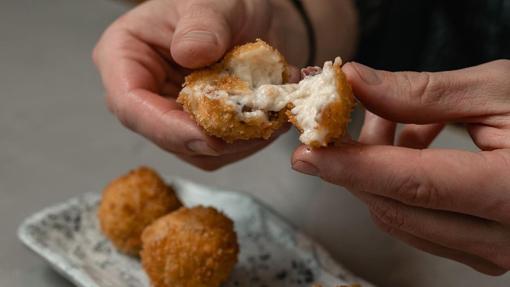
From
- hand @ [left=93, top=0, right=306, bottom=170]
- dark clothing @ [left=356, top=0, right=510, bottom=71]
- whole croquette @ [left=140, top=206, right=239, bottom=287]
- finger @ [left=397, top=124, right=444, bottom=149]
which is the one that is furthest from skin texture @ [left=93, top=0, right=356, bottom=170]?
dark clothing @ [left=356, top=0, right=510, bottom=71]

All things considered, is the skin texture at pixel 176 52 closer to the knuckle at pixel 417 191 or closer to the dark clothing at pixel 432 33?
the knuckle at pixel 417 191

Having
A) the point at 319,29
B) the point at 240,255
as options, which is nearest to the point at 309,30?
the point at 319,29

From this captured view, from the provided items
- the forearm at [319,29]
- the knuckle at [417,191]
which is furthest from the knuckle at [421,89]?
the forearm at [319,29]

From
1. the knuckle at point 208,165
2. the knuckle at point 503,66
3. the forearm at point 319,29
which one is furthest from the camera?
the forearm at point 319,29

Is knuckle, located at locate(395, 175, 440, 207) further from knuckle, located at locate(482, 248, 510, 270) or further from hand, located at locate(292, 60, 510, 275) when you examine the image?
knuckle, located at locate(482, 248, 510, 270)

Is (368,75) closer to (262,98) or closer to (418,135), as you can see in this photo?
(262,98)

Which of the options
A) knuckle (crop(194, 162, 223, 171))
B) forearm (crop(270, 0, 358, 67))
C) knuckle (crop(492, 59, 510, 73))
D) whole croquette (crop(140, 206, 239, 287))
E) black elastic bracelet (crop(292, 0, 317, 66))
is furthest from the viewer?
black elastic bracelet (crop(292, 0, 317, 66))
